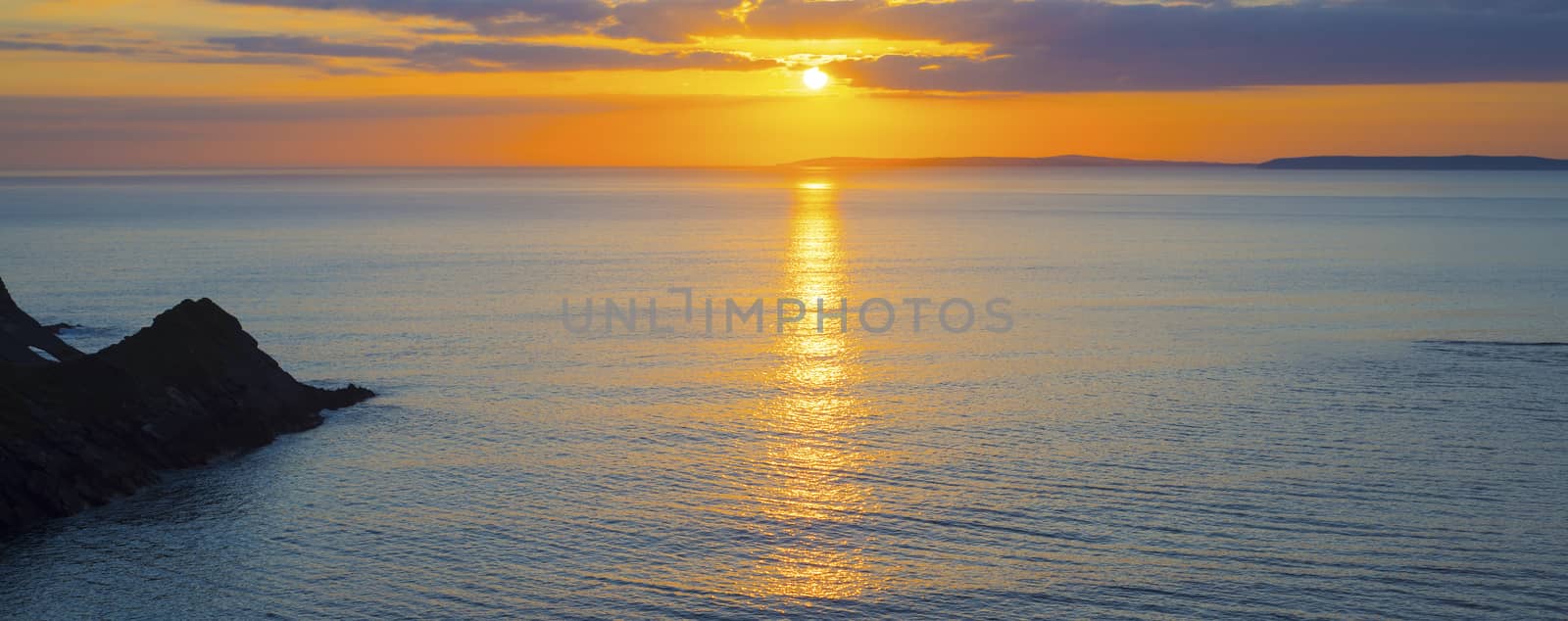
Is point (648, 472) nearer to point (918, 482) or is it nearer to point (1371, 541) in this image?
point (918, 482)

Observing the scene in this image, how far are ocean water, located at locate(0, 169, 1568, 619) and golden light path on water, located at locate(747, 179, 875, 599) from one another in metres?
0.15

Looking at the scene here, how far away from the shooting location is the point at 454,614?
2522 centimetres

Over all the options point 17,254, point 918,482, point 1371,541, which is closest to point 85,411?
point 918,482

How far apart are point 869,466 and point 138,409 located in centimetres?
2107

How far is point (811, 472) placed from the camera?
35719 millimetres

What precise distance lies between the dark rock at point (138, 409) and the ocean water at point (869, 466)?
1.11 metres

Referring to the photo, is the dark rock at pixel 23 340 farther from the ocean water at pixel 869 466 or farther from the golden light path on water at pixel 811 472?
the golden light path on water at pixel 811 472

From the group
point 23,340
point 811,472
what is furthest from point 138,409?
point 811,472

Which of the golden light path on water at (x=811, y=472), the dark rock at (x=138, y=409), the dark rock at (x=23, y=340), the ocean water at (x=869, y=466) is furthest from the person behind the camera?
the dark rock at (x=23, y=340)

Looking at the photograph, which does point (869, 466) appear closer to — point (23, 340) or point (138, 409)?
point (138, 409)

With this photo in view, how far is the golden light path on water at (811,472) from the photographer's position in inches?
1080

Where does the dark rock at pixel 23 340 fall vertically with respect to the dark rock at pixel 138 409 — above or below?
above

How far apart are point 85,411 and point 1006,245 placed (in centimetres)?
10014

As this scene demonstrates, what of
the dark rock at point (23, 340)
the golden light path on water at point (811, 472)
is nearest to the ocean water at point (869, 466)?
the golden light path on water at point (811, 472)
